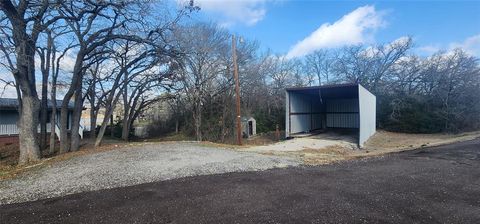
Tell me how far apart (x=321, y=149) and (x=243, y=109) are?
1202 centimetres

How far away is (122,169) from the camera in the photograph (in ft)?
25.2

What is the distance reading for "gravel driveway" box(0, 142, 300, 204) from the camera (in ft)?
20.0

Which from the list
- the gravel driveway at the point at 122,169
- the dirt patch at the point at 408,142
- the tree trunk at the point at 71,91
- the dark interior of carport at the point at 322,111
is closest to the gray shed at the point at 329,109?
the dark interior of carport at the point at 322,111

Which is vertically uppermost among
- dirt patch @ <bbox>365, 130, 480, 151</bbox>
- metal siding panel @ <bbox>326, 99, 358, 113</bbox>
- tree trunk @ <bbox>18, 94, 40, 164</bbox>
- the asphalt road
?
metal siding panel @ <bbox>326, 99, 358, 113</bbox>

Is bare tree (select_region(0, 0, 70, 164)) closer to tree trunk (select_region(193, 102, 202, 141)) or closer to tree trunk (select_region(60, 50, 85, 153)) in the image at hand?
tree trunk (select_region(60, 50, 85, 153))

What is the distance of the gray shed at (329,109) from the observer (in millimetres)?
17609

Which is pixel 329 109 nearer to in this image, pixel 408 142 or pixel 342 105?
pixel 342 105

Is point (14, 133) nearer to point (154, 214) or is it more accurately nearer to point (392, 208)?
point (154, 214)

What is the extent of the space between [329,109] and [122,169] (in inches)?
775

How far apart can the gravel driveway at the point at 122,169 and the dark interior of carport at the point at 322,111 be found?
931 centimetres

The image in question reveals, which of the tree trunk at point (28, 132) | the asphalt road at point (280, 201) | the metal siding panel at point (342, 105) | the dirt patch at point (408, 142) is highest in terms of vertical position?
the metal siding panel at point (342, 105)

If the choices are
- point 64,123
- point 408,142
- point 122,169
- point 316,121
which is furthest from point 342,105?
point 122,169

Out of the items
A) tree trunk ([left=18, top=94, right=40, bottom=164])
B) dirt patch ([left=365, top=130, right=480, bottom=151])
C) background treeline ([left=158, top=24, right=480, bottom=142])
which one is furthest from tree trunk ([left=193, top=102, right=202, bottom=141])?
tree trunk ([left=18, top=94, right=40, bottom=164])

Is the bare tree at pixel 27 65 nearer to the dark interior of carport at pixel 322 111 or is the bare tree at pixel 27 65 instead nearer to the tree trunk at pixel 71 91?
the tree trunk at pixel 71 91
